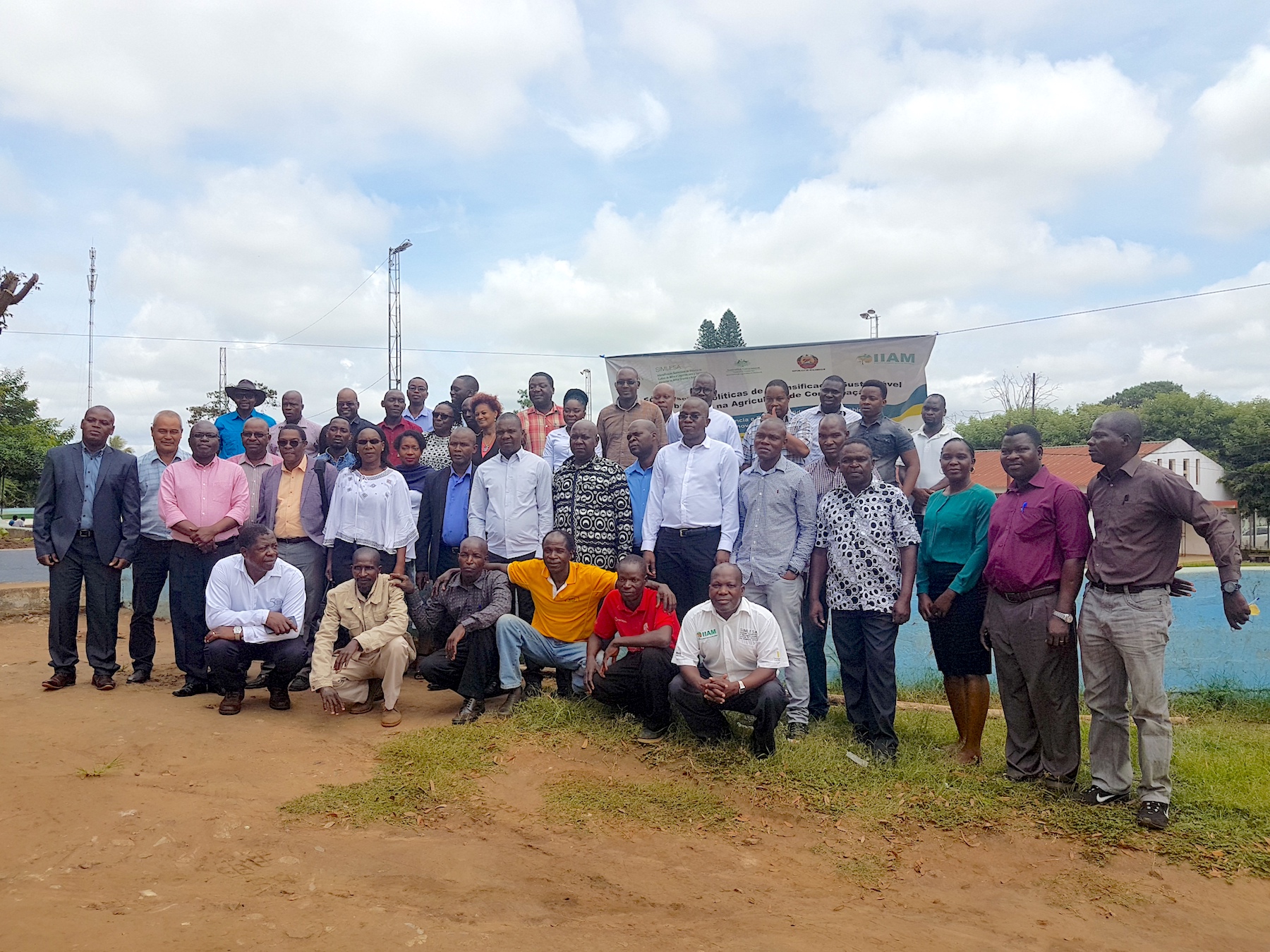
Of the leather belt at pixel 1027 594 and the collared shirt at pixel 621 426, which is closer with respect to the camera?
the leather belt at pixel 1027 594

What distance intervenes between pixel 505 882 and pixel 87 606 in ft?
15.5

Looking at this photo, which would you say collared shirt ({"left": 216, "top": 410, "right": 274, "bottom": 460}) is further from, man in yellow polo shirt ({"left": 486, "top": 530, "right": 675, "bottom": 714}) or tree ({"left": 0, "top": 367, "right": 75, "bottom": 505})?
tree ({"left": 0, "top": 367, "right": 75, "bottom": 505})

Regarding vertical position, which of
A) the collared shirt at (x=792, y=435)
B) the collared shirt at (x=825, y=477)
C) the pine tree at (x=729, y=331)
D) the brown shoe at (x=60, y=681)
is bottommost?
the brown shoe at (x=60, y=681)

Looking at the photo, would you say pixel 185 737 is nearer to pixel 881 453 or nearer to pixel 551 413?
pixel 551 413

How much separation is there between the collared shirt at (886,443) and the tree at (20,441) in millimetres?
25209

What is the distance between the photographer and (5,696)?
6812 millimetres

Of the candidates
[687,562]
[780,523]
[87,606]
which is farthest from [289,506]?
[780,523]

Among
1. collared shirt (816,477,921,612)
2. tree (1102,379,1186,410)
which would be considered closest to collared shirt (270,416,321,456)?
collared shirt (816,477,921,612)

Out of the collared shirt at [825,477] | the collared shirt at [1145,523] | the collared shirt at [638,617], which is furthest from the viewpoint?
the collared shirt at [825,477]

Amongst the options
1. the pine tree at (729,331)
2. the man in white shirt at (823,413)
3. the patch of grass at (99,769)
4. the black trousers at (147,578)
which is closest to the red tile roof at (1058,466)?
the pine tree at (729,331)

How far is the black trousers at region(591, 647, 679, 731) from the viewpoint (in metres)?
5.79

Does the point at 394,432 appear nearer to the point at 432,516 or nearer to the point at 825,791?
the point at 432,516

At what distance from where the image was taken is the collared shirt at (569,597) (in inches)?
253

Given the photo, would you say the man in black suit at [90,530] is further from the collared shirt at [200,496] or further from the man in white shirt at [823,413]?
the man in white shirt at [823,413]
